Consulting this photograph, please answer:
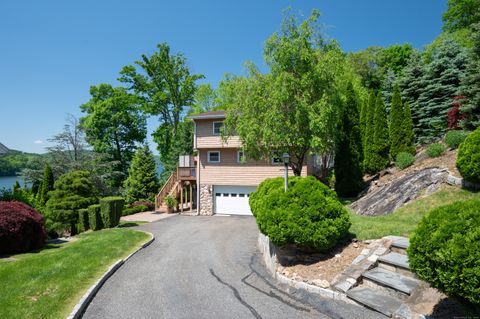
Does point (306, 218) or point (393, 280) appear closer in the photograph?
point (393, 280)

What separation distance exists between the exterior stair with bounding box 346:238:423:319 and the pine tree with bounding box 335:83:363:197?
10553mm

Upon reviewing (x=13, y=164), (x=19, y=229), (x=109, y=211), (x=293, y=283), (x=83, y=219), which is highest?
(x=13, y=164)

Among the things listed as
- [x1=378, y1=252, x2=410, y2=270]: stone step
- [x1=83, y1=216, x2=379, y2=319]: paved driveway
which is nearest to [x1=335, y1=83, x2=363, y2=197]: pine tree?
[x1=83, y1=216, x2=379, y2=319]: paved driveway

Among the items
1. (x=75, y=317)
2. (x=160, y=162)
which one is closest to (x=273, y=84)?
A: (x=75, y=317)

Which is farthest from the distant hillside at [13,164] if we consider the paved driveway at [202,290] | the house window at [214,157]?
the paved driveway at [202,290]

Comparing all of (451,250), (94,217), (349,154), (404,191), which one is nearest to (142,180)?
(94,217)

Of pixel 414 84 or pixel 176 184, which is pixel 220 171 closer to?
pixel 176 184

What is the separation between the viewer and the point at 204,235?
14922mm

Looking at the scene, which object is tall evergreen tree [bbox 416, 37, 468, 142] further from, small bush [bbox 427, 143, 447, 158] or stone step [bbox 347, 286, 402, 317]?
stone step [bbox 347, 286, 402, 317]

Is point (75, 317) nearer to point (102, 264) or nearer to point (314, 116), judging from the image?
point (102, 264)

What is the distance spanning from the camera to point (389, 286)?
5.95m

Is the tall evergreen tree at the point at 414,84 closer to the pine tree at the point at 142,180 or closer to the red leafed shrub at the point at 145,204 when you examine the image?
the red leafed shrub at the point at 145,204

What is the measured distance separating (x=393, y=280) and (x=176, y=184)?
68.9ft

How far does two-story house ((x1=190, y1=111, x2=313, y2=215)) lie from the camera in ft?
71.2
